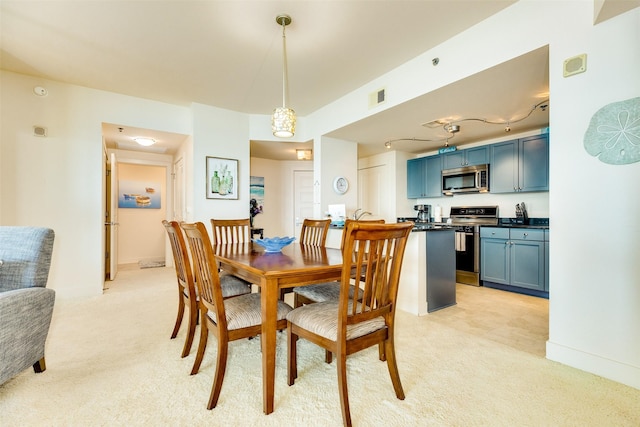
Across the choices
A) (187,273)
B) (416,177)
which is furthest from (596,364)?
(416,177)

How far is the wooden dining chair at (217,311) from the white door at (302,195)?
4.28 m

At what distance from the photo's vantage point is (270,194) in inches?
237

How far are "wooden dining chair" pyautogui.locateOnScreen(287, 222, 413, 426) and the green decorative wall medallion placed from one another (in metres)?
1.38

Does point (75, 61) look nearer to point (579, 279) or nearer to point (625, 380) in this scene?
point (579, 279)

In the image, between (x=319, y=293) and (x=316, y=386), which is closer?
(x=316, y=386)

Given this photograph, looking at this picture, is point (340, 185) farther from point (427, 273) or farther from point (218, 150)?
point (427, 273)

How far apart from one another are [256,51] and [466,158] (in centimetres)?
357

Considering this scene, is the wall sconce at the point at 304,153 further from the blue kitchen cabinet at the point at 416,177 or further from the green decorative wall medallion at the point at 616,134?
the green decorative wall medallion at the point at 616,134

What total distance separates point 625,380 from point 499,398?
84 cm

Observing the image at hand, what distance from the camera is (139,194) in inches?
245

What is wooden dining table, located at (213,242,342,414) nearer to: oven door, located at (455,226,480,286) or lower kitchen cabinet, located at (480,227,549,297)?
lower kitchen cabinet, located at (480,227,549,297)

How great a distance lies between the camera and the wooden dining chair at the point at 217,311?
147cm

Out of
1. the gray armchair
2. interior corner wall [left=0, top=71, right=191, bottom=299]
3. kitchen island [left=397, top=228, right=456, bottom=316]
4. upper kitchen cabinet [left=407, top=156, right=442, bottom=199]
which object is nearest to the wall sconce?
upper kitchen cabinet [left=407, top=156, right=442, bottom=199]

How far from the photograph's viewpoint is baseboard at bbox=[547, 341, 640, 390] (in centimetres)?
167
